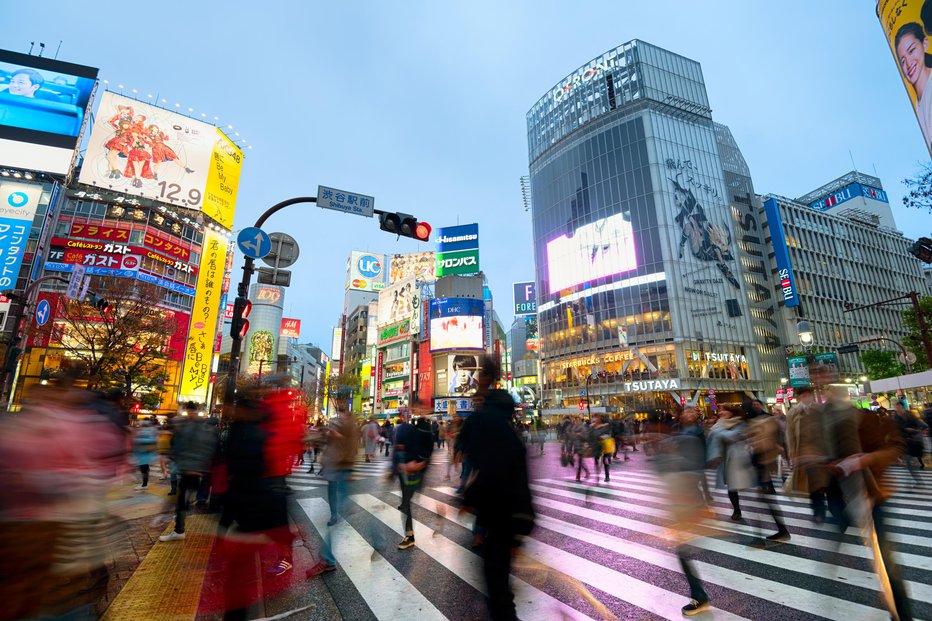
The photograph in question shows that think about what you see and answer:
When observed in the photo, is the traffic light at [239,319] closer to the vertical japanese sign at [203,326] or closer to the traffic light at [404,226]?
the traffic light at [404,226]

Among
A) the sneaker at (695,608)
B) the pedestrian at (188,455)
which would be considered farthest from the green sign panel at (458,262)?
the sneaker at (695,608)

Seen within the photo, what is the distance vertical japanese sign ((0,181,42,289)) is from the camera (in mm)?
34344

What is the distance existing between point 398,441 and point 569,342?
56.7m

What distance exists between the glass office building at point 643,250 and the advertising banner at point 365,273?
167 ft

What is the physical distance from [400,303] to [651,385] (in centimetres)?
4325

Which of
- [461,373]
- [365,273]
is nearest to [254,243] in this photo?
[461,373]

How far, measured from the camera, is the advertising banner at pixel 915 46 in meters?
19.6

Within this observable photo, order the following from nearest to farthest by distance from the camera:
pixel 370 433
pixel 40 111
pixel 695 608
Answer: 1. pixel 695 608
2. pixel 370 433
3. pixel 40 111

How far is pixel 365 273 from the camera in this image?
106125mm

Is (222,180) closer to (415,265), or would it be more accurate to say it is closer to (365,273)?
(415,265)

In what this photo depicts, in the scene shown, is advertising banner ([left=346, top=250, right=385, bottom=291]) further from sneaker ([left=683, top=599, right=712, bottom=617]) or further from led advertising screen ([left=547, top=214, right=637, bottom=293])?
sneaker ([left=683, top=599, right=712, bottom=617])

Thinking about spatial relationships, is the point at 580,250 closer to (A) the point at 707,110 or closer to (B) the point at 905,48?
(A) the point at 707,110

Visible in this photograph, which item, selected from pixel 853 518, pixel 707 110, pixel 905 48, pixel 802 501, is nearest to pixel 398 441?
pixel 853 518

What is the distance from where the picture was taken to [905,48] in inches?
843
